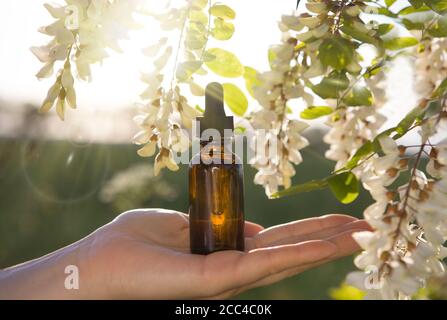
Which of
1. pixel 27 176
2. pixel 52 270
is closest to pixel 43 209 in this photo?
pixel 27 176

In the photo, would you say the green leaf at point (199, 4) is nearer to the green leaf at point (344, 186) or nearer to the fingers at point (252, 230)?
the green leaf at point (344, 186)

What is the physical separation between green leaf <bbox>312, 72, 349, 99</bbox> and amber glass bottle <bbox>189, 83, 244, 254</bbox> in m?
0.31

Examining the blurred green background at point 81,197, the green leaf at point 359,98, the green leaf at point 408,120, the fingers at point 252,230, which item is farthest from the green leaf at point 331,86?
the blurred green background at point 81,197

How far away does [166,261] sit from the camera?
0.92 metres

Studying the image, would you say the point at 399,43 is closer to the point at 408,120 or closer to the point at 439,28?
the point at 439,28

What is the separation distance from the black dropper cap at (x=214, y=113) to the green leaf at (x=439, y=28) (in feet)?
1.26

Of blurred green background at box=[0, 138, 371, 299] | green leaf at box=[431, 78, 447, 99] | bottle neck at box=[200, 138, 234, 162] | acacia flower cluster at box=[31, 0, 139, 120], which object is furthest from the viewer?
blurred green background at box=[0, 138, 371, 299]

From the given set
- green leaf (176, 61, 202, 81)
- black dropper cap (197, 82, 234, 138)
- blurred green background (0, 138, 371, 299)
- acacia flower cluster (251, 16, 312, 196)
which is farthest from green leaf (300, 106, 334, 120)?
blurred green background (0, 138, 371, 299)

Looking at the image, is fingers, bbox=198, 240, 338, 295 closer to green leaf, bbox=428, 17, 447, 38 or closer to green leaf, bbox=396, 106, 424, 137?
green leaf, bbox=396, 106, 424, 137

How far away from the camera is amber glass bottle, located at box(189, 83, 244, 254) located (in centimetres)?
112

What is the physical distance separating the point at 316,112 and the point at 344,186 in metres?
0.32

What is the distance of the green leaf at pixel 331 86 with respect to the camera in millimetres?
845

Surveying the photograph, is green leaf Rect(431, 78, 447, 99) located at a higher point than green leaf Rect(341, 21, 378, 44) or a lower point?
lower
